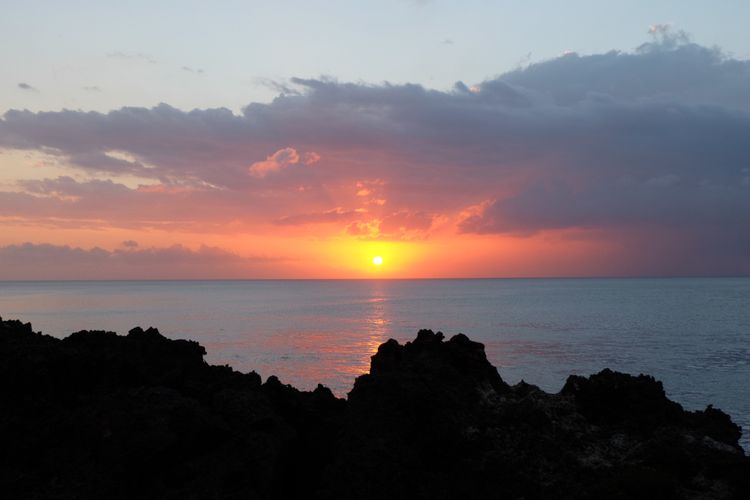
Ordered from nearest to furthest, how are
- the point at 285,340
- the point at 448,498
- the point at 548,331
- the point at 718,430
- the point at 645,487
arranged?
the point at 645,487 < the point at 448,498 < the point at 718,430 < the point at 285,340 < the point at 548,331

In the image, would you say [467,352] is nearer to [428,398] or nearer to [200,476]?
[428,398]

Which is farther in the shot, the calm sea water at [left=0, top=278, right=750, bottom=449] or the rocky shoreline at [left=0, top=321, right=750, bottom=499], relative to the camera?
the calm sea water at [left=0, top=278, right=750, bottom=449]

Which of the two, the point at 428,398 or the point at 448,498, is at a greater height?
the point at 428,398

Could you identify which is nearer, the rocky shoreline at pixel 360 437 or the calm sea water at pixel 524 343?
the rocky shoreline at pixel 360 437

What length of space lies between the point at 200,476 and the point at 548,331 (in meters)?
81.2

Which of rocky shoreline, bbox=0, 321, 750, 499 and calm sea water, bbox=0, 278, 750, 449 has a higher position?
rocky shoreline, bbox=0, 321, 750, 499

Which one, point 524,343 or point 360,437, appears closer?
point 360,437

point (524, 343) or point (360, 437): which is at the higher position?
point (360, 437)

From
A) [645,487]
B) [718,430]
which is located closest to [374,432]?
[645,487]

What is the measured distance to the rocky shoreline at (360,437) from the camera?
11.9 meters

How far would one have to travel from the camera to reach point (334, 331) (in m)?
90.2

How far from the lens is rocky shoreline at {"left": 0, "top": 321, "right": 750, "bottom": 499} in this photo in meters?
11.9

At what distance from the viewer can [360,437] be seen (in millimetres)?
13148

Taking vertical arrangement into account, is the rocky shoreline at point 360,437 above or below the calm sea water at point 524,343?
above
